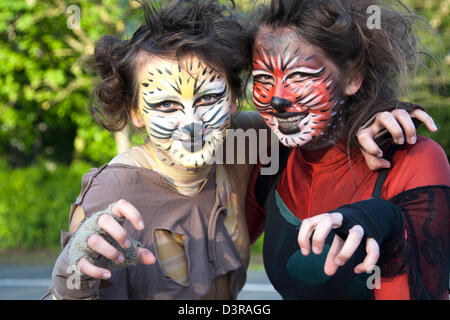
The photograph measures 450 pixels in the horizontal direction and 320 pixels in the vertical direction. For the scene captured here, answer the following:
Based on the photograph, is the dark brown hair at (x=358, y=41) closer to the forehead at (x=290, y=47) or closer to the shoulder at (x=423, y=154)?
the forehead at (x=290, y=47)

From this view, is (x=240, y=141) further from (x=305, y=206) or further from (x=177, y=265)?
(x=177, y=265)

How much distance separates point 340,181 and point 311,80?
16.5 inches

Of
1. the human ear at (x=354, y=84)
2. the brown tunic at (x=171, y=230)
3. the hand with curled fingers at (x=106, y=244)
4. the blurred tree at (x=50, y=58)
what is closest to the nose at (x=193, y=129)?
→ the brown tunic at (x=171, y=230)

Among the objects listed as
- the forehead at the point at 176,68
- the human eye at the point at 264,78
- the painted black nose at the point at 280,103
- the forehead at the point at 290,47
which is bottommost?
the painted black nose at the point at 280,103

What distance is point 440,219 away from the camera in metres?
1.91

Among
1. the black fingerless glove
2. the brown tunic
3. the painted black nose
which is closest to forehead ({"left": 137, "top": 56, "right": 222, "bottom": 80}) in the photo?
the painted black nose

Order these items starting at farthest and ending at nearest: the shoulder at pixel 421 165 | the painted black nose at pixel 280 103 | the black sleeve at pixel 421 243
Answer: the painted black nose at pixel 280 103 → the shoulder at pixel 421 165 → the black sleeve at pixel 421 243

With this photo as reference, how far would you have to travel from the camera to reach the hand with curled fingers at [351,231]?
156 cm

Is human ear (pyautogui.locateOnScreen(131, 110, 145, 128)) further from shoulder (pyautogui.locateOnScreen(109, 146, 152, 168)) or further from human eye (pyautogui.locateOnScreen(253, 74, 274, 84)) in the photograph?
human eye (pyautogui.locateOnScreen(253, 74, 274, 84))

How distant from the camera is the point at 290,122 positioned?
6.92ft

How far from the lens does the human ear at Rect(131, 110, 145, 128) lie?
225 cm

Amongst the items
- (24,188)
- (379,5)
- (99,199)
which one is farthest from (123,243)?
(24,188)

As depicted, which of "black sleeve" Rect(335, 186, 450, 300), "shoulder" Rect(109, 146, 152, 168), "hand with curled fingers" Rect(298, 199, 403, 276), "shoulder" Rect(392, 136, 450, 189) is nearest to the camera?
"hand with curled fingers" Rect(298, 199, 403, 276)

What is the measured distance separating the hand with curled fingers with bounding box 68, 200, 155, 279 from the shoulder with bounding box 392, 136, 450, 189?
95 centimetres
